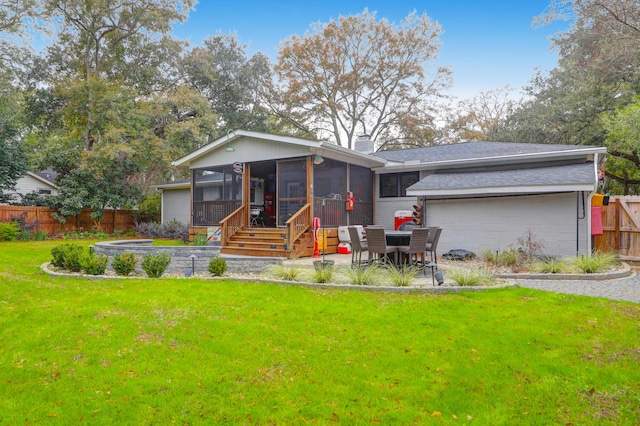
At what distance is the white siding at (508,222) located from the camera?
9516mm

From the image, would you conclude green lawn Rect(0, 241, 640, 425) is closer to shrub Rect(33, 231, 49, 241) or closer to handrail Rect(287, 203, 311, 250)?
handrail Rect(287, 203, 311, 250)

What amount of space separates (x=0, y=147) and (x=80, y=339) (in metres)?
17.0

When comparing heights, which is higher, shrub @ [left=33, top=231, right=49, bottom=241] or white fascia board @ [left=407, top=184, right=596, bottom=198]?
white fascia board @ [left=407, top=184, right=596, bottom=198]

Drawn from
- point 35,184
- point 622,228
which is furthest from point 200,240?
point 35,184

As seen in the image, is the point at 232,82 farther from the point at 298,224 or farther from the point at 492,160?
the point at 492,160

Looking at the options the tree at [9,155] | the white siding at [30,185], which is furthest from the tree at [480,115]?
the white siding at [30,185]

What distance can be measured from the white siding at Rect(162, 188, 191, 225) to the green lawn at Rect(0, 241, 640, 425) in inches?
527

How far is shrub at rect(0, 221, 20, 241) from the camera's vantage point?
49.4 ft

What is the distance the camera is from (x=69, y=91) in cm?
1942

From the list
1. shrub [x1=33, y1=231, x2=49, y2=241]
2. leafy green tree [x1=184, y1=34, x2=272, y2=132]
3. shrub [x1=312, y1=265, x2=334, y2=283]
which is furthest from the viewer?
leafy green tree [x1=184, y1=34, x2=272, y2=132]

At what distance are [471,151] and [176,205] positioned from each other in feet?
45.9

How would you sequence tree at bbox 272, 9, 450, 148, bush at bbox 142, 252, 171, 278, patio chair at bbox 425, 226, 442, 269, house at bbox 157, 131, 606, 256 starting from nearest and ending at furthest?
bush at bbox 142, 252, 171, 278 → patio chair at bbox 425, 226, 442, 269 → house at bbox 157, 131, 606, 256 → tree at bbox 272, 9, 450, 148

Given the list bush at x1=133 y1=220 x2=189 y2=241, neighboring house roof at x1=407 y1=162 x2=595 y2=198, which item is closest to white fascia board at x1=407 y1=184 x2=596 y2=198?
neighboring house roof at x1=407 y1=162 x2=595 y2=198

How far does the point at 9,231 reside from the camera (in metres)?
15.2
